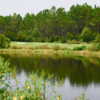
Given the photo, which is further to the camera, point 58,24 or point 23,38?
point 58,24

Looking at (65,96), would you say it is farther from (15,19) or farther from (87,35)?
(15,19)

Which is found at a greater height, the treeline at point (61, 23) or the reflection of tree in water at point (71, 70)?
the treeline at point (61, 23)

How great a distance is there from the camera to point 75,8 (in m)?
82.2

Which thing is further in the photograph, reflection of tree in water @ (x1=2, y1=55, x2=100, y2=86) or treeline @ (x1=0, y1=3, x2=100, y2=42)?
treeline @ (x1=0, y1=3, x2=100, y2=42)

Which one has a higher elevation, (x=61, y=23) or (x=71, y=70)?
(x=61, y=23)

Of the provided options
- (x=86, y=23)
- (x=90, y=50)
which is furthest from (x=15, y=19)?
(x=90, y=50)

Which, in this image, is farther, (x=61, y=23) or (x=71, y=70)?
(x=61, y=23)

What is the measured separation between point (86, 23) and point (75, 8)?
997cm

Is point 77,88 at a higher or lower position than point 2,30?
lower

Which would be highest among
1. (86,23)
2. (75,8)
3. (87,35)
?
(75,8)

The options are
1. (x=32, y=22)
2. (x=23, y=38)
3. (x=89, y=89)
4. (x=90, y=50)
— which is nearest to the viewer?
(x=89, y=89)

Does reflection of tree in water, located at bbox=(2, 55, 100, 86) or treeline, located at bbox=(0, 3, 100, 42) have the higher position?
treeline, located at bbox=(0, 3, 100, 42)

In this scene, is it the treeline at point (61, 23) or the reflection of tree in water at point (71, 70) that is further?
the treeline at point (61, 23)

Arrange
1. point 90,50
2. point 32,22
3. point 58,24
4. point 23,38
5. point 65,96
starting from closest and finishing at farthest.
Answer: point 65,96
point 90,50
point 23,38
point 58,24
point 32,22
